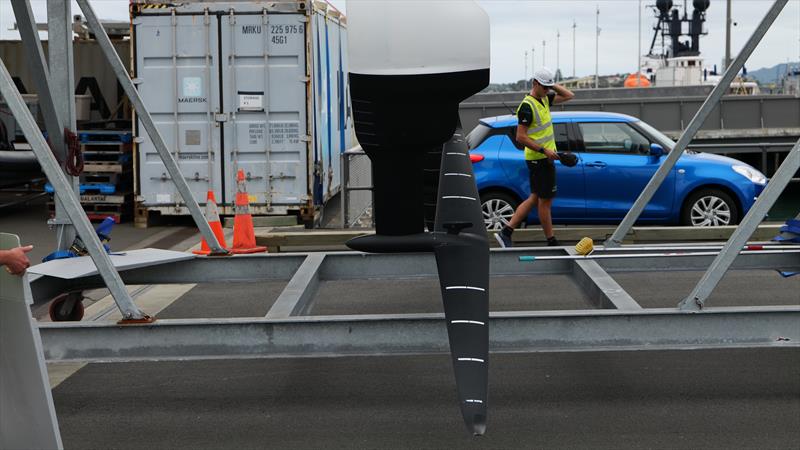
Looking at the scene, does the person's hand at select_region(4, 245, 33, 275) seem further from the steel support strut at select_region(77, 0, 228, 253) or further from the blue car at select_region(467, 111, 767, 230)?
the blue car at select_region(467, 111, 767, 230)

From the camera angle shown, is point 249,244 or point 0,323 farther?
point 249,244

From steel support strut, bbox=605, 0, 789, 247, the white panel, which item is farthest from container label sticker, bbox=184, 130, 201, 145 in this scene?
the white panel

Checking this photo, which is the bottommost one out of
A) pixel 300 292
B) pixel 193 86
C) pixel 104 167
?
pixel 300 292

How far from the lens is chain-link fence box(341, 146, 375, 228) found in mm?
15625

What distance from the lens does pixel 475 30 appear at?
454 centimetres

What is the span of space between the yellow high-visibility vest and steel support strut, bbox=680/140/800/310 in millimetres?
6011

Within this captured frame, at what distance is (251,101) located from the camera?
1609 centimetres

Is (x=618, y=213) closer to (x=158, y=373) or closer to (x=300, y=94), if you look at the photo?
(x=300, y=94)

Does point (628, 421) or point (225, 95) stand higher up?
point (225, 95)

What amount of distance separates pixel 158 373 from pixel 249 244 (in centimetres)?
460

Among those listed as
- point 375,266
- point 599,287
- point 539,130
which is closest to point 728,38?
point 539,130

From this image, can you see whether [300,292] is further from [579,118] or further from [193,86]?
[193,86]

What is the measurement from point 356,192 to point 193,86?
2.99 metres

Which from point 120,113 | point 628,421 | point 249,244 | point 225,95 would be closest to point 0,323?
point 628,421
